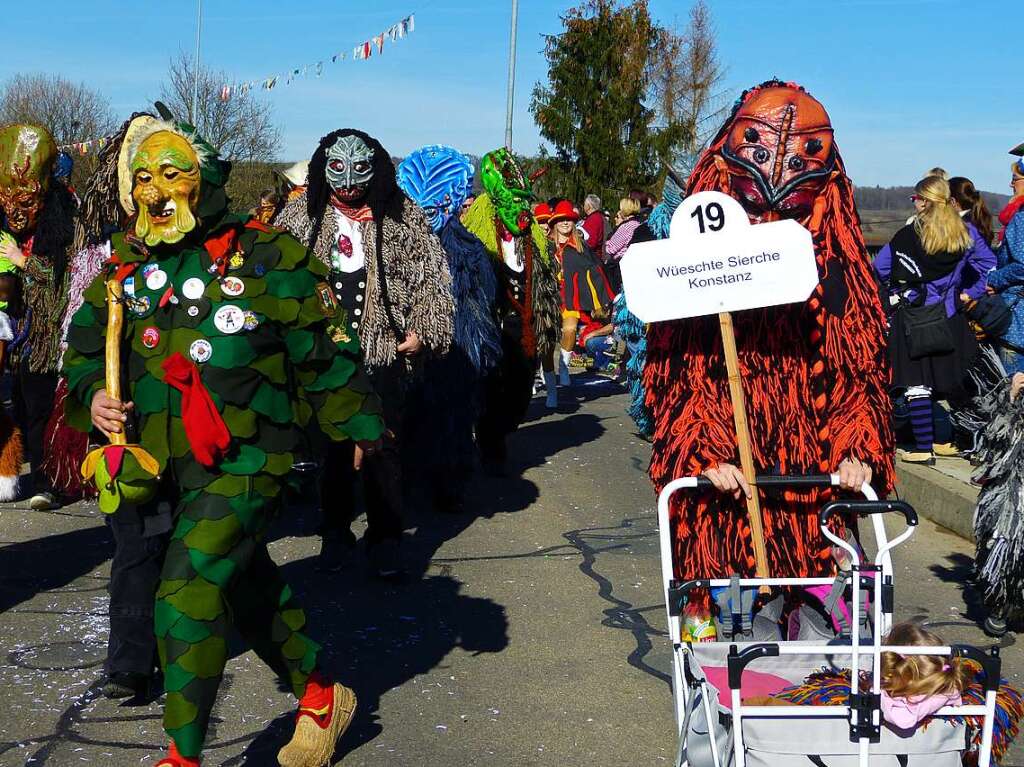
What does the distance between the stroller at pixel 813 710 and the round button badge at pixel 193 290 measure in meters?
1.63

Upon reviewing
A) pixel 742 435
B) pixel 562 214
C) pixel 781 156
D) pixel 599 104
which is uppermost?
pixel 599 104

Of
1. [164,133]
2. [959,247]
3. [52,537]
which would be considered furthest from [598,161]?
[164,133]

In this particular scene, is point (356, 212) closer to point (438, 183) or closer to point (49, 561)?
point (438, 183)

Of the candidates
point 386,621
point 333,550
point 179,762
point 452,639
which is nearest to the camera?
point 179,762

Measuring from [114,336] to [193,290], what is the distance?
29cm

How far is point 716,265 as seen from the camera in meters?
3.98

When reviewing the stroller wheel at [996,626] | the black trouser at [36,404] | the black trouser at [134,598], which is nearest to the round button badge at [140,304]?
the black trouser at [134,598]

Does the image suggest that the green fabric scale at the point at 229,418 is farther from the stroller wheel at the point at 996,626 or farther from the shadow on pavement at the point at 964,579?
the shadow on pavement at the point at 964,579

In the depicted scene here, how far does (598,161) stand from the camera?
3369 cm

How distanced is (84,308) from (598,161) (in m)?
30.0

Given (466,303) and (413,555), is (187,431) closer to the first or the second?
(413,555)

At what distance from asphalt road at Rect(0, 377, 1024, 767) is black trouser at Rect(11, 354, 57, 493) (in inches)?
13.5

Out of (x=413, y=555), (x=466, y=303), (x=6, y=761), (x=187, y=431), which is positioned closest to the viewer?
(x=187, y=431)

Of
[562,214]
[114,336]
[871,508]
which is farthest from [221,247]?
[562,214]
